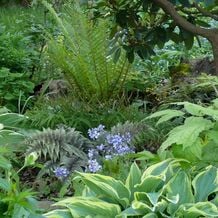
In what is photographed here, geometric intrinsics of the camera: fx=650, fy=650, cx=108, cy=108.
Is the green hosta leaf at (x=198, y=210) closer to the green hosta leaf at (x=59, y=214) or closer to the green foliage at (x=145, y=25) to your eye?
the green hosta leaf at (x=59, y=214)

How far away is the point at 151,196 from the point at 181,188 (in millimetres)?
198

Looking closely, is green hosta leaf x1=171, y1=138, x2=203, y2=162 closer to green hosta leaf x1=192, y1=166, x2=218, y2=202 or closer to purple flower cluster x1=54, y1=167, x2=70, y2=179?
green hosta leaf x1=192, y1=166, x2=218, y2=202

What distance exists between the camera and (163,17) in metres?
5.19

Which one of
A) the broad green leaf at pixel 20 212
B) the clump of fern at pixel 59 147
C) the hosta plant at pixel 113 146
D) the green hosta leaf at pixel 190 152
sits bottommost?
the clump of fern at pixel 59 147

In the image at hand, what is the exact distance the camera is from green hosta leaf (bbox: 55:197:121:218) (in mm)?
2885

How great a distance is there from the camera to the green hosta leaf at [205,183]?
3.01m

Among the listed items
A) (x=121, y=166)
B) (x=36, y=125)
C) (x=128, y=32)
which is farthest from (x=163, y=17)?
(x=121, y=166)

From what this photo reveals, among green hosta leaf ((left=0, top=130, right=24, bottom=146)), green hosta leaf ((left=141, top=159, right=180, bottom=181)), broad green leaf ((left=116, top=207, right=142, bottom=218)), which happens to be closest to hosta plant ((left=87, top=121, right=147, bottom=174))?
green hosta leaf ((left=0, top=130, right=24, bottom=146))

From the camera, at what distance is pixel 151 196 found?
282 cm

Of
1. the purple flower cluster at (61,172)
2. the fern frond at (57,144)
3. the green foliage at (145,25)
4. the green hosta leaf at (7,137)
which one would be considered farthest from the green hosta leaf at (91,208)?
the green foliage at (145,25)

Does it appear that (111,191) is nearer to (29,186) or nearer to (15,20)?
(29,186)

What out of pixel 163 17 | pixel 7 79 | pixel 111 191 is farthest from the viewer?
pixel 7 79

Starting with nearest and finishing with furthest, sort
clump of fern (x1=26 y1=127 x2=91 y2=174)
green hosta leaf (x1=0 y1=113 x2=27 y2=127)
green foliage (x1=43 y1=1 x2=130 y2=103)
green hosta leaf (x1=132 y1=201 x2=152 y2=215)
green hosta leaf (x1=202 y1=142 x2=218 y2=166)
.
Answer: green hosta leaf (x1=132 y1=201 x2=152 y2=215), green hosta leaf (x1=202 y1=142 x2=218 y2=166), green hosta leaf (x1=0 y1=113 x2=27 y2=127), clump of fern (x1=26 y1=127 x2=91 y2=174), green foliage (x1=43 y1=1 x2=130 y2=103)

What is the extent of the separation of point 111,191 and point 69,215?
23cm
